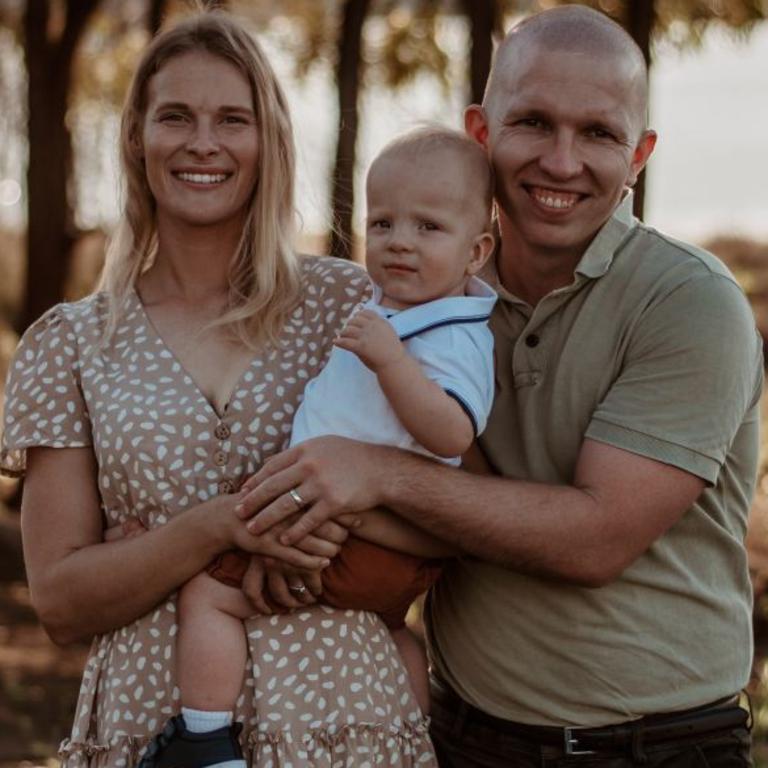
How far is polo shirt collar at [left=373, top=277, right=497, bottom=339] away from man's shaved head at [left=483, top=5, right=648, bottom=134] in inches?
16.8

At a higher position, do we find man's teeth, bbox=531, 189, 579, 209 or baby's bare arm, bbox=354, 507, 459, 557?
man's teeth, bbox=531, 189, 579, 209

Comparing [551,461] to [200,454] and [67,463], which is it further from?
[67,463]

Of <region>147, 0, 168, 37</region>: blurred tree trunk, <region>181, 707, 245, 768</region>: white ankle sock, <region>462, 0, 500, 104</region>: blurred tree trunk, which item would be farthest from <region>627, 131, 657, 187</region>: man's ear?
<region>147, 0, 168, 37</region>: blurred tree trunk

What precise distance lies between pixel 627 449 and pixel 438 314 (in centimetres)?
43

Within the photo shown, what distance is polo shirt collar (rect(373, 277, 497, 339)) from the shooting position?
284 centimetres

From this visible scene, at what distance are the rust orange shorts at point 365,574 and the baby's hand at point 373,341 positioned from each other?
36 cm

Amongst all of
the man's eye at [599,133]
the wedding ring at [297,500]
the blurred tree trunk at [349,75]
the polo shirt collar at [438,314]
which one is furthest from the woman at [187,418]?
the blurred tree trunk at [349,75]

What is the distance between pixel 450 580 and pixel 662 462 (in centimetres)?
56

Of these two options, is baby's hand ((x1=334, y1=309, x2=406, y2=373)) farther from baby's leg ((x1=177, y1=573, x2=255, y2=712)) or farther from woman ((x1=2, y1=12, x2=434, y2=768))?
baby's leg ((x1=177, y1=573, x2=255, y2=712))

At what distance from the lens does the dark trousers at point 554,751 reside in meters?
2.90

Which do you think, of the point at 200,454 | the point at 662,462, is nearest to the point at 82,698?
the point at 200,454

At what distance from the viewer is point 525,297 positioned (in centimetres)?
302

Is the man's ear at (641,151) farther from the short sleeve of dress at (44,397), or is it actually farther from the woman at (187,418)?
the short sleeve of dress at (44,397)

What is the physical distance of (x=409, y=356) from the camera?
277cm
